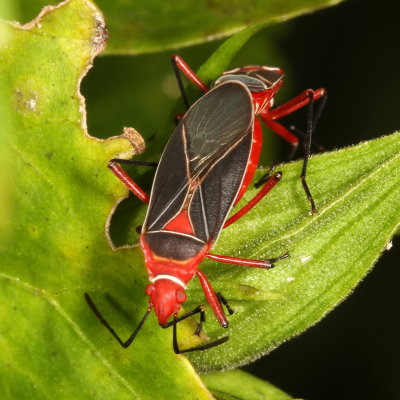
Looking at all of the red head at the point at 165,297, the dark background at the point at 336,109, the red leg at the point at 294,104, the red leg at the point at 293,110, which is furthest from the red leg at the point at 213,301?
the dark background at the point at 336,109

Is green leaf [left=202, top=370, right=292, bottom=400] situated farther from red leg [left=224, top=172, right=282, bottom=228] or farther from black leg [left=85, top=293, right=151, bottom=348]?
red leg [left=224, top=172, right=282, bottom=228]

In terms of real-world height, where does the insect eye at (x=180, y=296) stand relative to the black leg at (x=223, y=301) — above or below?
below

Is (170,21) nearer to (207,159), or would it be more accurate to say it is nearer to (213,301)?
(207,159)

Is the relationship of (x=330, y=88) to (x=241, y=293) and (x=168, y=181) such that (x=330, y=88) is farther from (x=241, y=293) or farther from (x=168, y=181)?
(x=241, y=293)

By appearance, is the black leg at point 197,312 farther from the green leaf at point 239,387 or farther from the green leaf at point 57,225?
the green leaf at point 239,387

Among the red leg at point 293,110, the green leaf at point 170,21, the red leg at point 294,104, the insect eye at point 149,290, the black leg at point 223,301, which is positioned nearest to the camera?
the black leg at point 223,301

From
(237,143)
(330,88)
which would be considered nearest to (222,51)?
(237,143)
